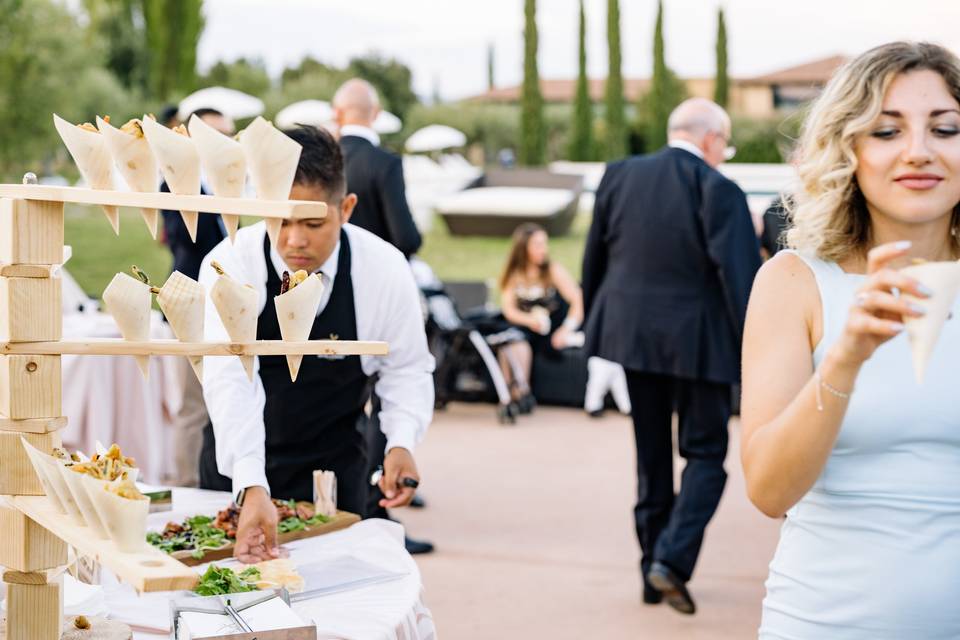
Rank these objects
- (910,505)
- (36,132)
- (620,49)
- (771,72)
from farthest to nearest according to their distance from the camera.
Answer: (771,72) < (620,49) < (36,132) < (910,505)

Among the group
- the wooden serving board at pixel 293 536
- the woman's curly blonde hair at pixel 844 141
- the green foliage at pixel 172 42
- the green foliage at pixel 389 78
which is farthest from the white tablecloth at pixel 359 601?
the green foliage at pixel 389 78

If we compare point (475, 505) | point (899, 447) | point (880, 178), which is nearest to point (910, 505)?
point (899, 447)

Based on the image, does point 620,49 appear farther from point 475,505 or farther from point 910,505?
point 910,505

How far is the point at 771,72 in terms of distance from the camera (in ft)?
176

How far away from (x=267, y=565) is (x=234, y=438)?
38 centimetres

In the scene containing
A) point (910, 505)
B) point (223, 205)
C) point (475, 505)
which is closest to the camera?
point (223, 205)

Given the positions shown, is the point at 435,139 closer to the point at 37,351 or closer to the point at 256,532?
the point at 256,532

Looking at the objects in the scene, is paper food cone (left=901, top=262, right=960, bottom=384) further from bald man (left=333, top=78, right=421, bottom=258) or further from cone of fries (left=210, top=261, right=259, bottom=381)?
bald man (left=333, top=78, right=421, bottom=258)

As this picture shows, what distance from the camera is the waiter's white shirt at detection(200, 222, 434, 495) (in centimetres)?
259

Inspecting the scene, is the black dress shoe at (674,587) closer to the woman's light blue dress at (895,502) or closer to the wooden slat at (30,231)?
the woman's light blue dress at (895,502)

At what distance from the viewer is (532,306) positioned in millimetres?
9578

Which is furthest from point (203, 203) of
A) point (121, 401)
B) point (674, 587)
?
point (121, 401)

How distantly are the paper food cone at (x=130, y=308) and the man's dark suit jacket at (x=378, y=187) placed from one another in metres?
3.88

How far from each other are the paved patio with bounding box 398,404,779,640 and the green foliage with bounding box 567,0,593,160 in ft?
61.5
